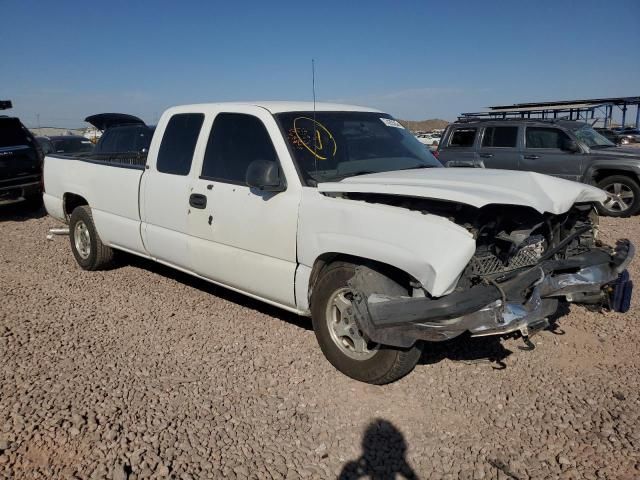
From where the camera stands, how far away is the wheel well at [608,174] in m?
9.70

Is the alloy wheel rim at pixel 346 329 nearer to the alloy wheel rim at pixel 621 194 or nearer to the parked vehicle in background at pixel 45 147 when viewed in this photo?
the alloy wheel rim at pixel 621 194

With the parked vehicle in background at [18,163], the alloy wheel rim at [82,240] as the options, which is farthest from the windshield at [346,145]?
the parked vehicle in background at [18,163]

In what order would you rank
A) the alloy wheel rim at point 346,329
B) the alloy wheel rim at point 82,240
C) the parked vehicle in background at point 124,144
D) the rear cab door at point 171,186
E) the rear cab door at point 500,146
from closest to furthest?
the alloy wheel rim at point 346,329, the rear cab door at point 171,186, the alloy wheel rim at point 82,240, the parked vehicle in background at point 124,144, the rear cab door at point 500,146

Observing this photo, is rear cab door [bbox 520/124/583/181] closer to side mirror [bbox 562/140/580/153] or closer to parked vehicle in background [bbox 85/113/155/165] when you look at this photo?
side mirror [bbox 562/140/580/153]

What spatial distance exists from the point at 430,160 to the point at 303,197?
1.50 meters

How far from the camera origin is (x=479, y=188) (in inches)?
125

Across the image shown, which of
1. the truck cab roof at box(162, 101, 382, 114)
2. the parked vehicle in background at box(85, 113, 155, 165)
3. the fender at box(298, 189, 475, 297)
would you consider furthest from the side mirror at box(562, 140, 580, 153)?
the fender at box(298, 189, 475, 297)

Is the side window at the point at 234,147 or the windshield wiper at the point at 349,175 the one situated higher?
the side window at the point at 234,147

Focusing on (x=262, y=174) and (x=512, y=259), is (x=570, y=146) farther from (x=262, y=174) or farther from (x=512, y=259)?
(x=262, y=174)

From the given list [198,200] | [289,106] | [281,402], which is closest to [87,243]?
[198,200]

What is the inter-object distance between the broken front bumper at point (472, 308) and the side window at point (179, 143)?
7.36 ft

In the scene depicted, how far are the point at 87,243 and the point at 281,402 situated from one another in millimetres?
4000

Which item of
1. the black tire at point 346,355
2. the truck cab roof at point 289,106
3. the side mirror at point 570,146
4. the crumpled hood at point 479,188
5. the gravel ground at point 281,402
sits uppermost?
the truck cab roof at point 289,106

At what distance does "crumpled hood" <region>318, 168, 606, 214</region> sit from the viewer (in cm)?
303
